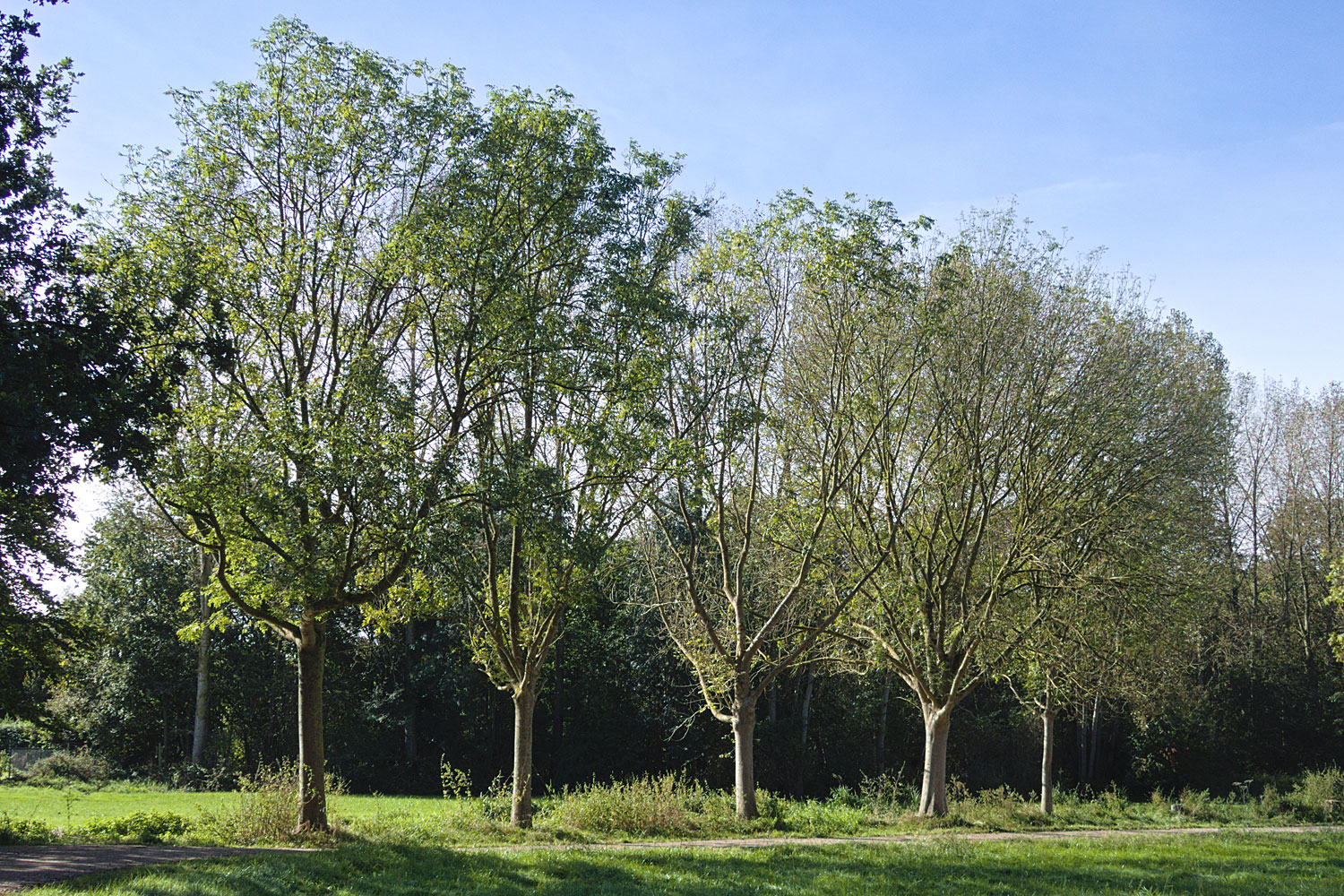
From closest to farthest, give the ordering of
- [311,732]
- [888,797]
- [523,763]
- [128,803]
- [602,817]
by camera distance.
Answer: [311,732] → [602,817] → [523,763] → [128,803] → [888,797]

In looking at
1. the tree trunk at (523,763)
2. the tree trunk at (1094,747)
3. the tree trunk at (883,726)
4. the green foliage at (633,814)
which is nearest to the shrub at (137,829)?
the tree trunk at (523,763)

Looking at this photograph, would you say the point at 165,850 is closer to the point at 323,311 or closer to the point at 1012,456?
the point at 323,311

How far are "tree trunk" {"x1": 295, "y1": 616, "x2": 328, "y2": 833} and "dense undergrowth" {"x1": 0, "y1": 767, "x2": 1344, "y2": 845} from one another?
0.37 m

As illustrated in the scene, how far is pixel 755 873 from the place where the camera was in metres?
12.4

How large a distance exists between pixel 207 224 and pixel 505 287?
4.78 metres

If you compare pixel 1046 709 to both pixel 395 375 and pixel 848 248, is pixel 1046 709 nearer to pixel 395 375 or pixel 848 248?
pixel 848 248

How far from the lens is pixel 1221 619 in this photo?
3631 centimetres

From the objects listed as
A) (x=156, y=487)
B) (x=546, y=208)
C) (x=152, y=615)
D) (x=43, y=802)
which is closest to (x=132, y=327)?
(x=156, y=487)

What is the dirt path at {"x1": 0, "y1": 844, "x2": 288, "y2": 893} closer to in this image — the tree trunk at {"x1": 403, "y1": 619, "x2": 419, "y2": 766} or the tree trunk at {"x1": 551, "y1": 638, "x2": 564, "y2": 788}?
the tree trunk at {"x1": 551, "y1": 638, "x2": 564, "y2": 788}

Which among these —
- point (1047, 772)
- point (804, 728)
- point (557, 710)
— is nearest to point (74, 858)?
point (1047, 772)

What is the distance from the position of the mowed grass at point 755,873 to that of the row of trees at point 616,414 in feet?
11.8

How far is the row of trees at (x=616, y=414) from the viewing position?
538 inches

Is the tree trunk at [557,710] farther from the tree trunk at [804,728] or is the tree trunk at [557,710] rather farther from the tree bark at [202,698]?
the tree bark at [202,698]

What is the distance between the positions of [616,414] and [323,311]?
17.0ft
